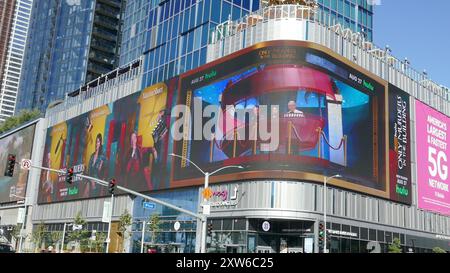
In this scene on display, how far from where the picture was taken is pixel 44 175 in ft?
300

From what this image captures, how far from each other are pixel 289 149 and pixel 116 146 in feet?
101

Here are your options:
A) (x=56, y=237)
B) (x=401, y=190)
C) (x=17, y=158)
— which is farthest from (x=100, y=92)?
(x=401, y=190)

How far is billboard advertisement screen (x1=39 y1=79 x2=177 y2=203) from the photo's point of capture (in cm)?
6438

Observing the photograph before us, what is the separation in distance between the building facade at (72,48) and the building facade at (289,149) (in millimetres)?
57622

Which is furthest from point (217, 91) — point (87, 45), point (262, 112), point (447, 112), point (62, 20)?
point (62, 20)

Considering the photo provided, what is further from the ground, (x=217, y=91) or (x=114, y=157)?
(x=217, y=91)

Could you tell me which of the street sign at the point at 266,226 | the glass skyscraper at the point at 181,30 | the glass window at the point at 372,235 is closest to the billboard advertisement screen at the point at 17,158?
the glass skyscraper at the point at 181,30

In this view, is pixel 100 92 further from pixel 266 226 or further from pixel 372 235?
pixel 372 235

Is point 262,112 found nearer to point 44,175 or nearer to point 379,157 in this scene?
point 379,157

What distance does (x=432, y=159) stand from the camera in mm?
69625

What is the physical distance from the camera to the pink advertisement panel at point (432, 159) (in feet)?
221

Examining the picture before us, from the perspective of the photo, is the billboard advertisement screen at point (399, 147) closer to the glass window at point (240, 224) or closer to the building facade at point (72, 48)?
the glass window at point (240, 224)
